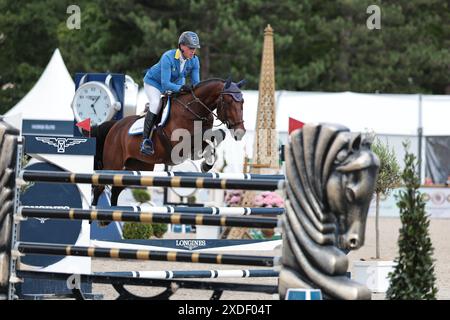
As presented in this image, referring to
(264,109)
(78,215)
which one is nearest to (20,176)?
(78,215)

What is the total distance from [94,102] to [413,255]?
23.8ft

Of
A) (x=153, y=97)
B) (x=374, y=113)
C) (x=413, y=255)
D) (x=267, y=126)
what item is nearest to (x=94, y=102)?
(x=153, y=97)

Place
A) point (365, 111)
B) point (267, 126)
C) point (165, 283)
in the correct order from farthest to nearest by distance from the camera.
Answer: point (365, 111), point (267, 126), point (165, 283)

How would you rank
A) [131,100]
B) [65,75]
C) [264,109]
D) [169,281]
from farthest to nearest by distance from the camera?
[65,75]
[264,109]
[131,100]
[169,281]

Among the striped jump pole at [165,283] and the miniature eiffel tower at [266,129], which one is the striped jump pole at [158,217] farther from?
the miniature eiffel tower at [266,129]

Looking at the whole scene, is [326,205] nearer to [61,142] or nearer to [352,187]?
[352,187]

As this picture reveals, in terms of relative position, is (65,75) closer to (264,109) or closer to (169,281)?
(264,109)

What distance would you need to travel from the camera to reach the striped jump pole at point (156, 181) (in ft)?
15.4

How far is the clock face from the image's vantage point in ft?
36.2

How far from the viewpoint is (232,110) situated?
27.3 ft

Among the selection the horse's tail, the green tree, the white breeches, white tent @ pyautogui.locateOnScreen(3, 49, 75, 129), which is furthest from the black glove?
white tent @ pyautogui.locateOnScreen(3, 49, 75, 129)

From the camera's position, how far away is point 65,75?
20.7m

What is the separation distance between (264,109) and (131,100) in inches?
182

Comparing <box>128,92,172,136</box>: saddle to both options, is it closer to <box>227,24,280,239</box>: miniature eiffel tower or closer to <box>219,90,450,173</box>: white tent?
<box>227,24,280,239</box>: miniature eiffel tower
